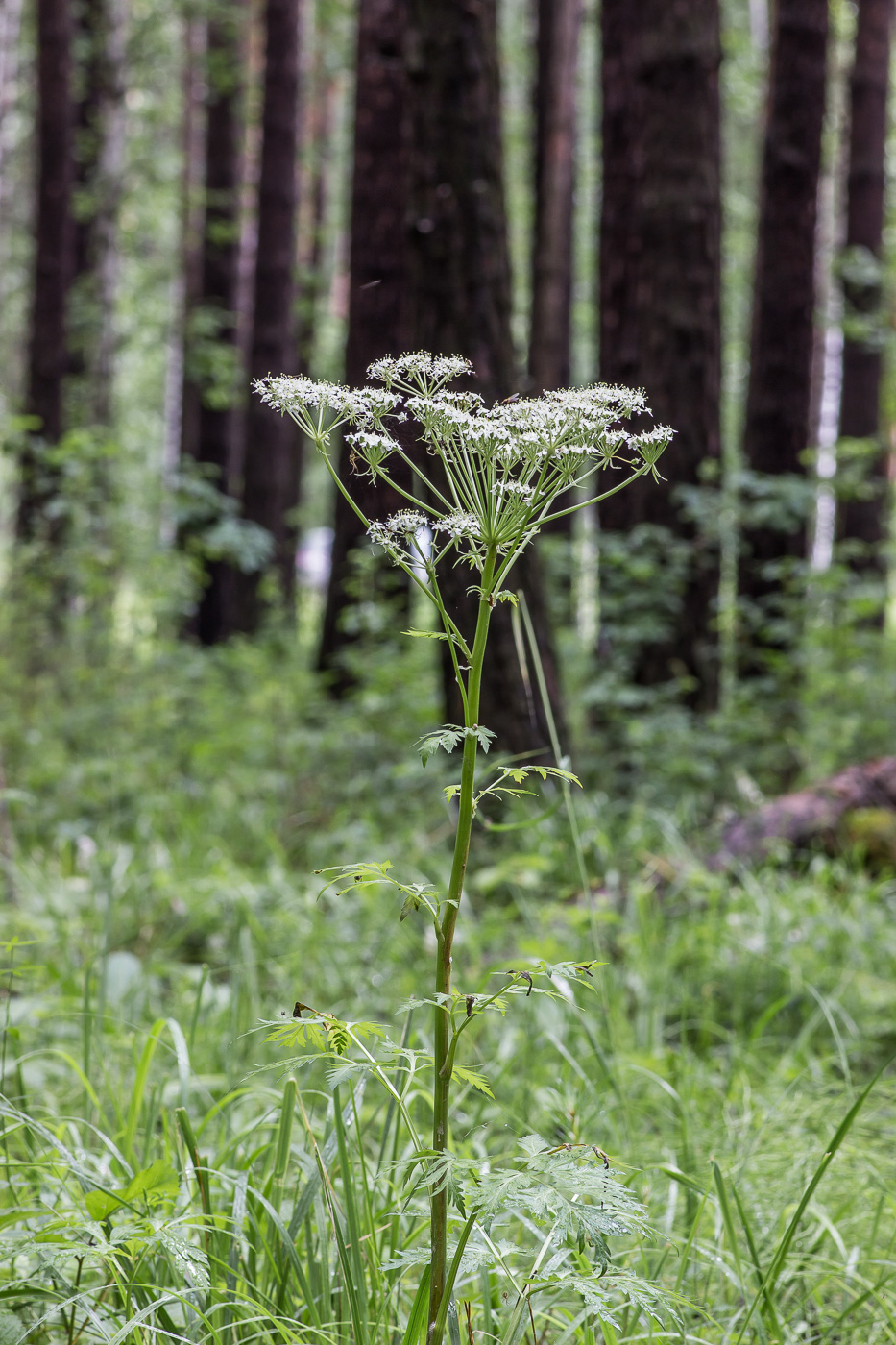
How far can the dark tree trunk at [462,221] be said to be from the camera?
379cm

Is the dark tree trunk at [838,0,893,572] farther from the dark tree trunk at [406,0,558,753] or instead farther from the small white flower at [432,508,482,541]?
→ the small white flower at [432,508,482,541]

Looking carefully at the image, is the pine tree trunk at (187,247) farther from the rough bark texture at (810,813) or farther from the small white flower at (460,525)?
the small white flower at (460,525)

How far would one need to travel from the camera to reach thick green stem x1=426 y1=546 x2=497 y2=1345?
3.60 ft

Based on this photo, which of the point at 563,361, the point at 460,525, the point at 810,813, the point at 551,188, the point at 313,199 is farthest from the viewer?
the point at 313,199

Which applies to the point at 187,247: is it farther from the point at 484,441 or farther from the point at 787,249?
the point at 484,441

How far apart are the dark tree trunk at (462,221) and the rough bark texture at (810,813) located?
1.07 meters

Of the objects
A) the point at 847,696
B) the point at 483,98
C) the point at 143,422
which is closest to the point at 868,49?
the point at 847,696

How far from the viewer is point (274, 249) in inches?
444

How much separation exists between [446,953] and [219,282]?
12676mm

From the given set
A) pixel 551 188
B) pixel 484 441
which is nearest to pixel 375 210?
pixel 551 188

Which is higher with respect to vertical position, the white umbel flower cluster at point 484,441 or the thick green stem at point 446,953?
the white umbel flower cluster at point 484,441

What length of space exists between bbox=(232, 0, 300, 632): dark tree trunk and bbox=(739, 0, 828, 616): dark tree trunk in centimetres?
531

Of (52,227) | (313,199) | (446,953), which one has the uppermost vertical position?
(313,199)

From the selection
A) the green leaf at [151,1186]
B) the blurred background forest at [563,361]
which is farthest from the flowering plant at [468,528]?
the blurred background forest at [563,361]
